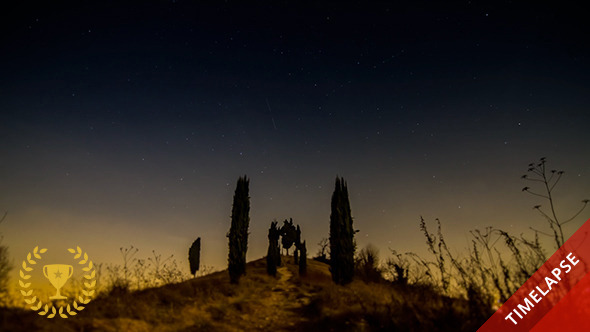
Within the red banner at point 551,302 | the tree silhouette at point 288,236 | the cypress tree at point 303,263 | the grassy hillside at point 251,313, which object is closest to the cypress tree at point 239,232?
the grassy hillside at point 251,313

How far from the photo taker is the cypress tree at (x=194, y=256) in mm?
26016

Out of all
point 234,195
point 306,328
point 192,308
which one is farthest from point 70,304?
point 234,195

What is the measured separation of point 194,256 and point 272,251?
771 centimetres

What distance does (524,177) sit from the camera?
5.44 meters

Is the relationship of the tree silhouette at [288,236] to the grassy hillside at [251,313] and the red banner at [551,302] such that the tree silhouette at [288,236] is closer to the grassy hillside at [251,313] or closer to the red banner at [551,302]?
the grassy hillside at [251,313]

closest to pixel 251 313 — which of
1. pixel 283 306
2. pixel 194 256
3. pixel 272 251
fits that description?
pixel 283 306

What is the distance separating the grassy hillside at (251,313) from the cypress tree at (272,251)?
817cm

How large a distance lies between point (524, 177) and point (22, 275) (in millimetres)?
12577

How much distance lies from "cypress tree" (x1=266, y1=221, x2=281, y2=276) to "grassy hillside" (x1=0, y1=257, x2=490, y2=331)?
8.17m

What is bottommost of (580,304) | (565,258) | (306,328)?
(306,328)

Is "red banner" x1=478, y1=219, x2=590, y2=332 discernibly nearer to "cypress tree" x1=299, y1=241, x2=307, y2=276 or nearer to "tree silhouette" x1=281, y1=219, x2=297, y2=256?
"cypress tree" x1=299, y1=241, x2=307, y2=276

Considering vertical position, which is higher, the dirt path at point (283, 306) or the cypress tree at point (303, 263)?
the cypress tree at point (303, 263)

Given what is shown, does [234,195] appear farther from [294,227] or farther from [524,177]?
[524,177]

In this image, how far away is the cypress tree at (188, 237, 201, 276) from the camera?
85.4 ft
